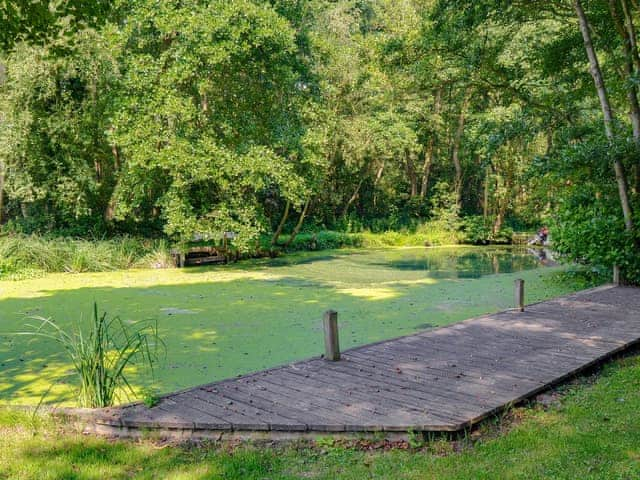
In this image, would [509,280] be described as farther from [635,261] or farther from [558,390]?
[558,390]

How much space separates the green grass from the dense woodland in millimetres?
5737

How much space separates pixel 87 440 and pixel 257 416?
1.04 meters

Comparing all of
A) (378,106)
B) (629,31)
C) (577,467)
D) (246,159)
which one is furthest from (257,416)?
(378,106)

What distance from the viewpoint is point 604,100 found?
8883 millimetres

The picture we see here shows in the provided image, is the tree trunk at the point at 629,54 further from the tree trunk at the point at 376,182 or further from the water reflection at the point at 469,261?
the tree trunk at the point at 376,182

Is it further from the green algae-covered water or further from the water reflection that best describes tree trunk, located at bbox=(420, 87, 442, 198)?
the green algae-covered water

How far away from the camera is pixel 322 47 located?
17.4 meters

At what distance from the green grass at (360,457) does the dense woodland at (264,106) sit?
18.8ft

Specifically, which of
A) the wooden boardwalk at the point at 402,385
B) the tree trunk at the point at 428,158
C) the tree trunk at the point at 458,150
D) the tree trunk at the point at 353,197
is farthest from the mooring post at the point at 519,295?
the tree trunk at the point at 428,158

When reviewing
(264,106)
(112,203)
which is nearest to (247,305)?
(264,106)

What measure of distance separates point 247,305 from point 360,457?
565cm

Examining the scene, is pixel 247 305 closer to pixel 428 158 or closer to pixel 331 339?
pixel 331 339

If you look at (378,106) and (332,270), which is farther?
(378,106)

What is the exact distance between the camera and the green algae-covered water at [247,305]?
566cm
